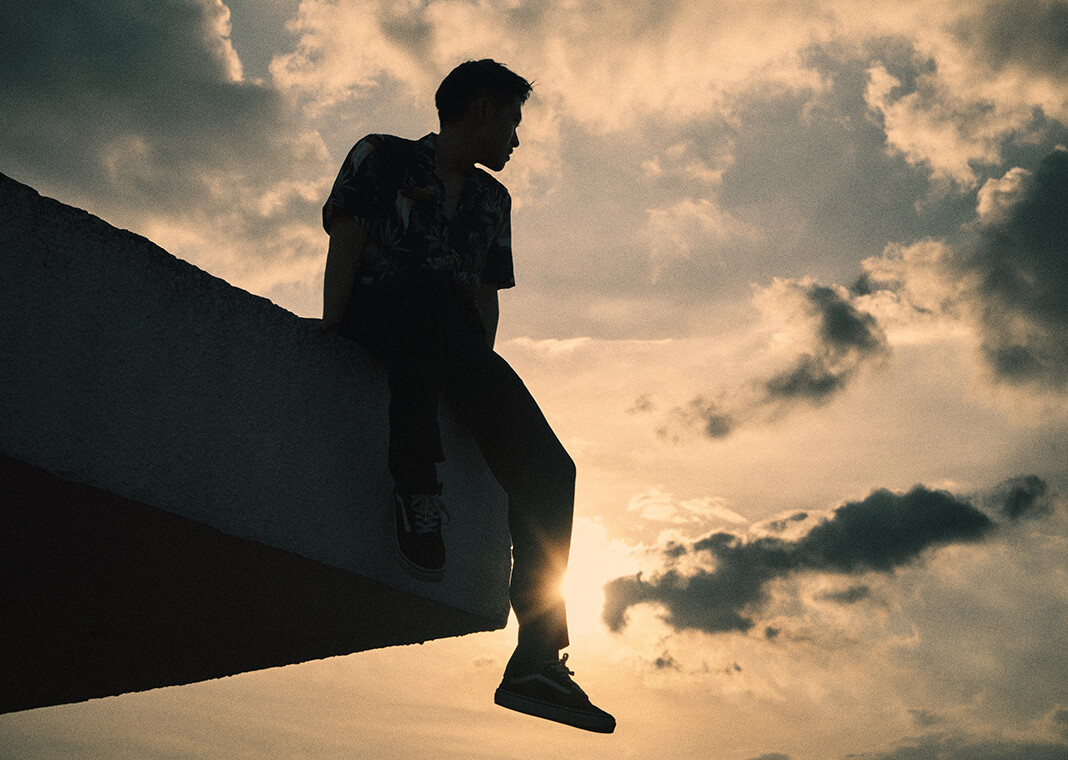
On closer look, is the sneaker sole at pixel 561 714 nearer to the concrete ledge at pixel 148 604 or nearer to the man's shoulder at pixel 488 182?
the concrete ledge at pixel 148 604

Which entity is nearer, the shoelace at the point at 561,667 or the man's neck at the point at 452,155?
the shoelace at the point at 561,667

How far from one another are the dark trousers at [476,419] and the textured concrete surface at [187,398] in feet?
0.81

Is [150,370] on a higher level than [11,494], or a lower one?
higher

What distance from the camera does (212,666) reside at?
4324 mm

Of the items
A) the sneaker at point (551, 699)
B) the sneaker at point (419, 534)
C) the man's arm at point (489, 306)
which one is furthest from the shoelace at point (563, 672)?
the man's arm at point (489, 306)

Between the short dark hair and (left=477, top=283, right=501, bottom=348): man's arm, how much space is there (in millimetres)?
719

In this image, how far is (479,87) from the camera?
3.61 metres

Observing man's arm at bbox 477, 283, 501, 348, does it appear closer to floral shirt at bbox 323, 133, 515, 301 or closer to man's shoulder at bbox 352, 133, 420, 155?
floral shirt at bbox 323, 133, 515, 301

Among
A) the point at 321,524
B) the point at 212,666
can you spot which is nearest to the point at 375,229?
the point at 321,524

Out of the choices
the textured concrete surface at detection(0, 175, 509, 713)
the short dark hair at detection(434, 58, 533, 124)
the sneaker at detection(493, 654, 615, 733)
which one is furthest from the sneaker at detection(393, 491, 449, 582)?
the short dark hair at detection(434, 58, 533, 124)

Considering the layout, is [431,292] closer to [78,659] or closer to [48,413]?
[48,413]

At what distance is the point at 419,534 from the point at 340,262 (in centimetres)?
105

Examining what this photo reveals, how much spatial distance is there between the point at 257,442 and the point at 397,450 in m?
0.48

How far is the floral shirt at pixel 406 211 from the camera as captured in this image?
3.36 metres
